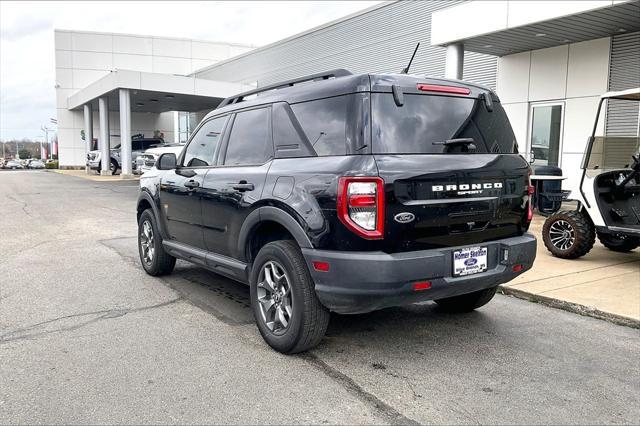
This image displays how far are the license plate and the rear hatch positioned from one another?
0.24ft

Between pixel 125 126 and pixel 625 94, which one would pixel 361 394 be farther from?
pixel 125 126

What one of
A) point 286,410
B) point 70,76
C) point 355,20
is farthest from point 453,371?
point 70,76

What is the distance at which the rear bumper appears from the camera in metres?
3.38

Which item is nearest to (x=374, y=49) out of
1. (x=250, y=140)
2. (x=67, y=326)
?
(x=250, y=140)

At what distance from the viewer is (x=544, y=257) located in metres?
7.57

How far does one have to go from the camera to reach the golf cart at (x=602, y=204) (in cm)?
679

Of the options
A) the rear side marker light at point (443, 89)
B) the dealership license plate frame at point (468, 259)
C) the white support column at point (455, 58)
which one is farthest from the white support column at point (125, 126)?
the dealership license plate frame at point (468, 259)

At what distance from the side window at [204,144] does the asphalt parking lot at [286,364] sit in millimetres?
1409

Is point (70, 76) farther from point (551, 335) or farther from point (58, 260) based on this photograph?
point (551, 335)

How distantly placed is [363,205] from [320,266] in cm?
52

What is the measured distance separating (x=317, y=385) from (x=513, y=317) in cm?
238

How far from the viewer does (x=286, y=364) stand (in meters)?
3.78

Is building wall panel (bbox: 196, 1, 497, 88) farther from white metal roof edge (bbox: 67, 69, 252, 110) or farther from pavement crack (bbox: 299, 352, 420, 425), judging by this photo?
pavement crack (bbox: 299, 352, 420, 425)

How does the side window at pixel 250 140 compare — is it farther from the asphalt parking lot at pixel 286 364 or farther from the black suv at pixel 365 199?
the asphalt parking lot at pixel 286 364
